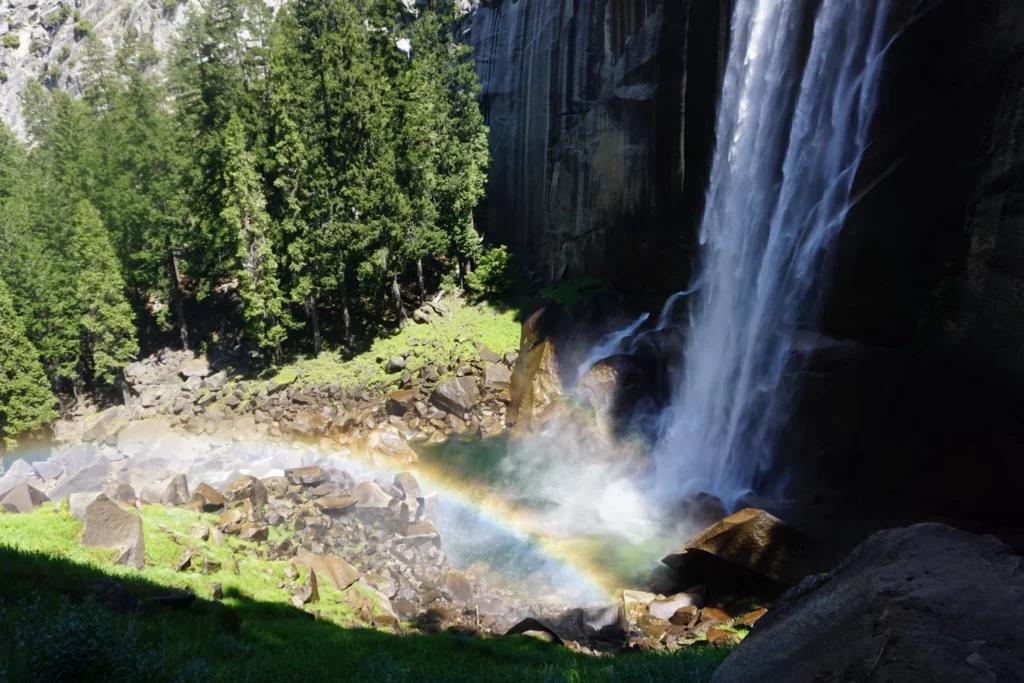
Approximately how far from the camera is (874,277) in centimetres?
1667

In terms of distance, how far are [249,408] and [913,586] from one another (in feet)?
95.1

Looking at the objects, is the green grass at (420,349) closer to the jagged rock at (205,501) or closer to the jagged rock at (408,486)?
the jagged rock at (408,486)

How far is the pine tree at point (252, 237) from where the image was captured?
31062 mm

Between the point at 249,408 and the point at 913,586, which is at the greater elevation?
the point at 913,586

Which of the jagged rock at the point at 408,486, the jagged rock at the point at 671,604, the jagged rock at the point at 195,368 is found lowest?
the jagged rock at the point at 195,368

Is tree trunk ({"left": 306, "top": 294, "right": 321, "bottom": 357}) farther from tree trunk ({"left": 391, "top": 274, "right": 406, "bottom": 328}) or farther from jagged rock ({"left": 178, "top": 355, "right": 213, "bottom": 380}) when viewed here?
jagged rock ({"left": 178, "top": 355, "right": 213, "bottom": 380})

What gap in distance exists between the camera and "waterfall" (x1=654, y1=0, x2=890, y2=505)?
17938 millimetres

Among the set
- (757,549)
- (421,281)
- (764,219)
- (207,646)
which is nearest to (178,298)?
(421,281)

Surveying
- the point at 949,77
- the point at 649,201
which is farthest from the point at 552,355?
the point at 949,77

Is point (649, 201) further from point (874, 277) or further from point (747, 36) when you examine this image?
point (874, 277)

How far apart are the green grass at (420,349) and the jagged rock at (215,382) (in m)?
2.54

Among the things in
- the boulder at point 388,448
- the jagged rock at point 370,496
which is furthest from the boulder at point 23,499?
the boulder at point 388,448

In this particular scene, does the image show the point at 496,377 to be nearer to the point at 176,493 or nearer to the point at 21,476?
the point at 176,493

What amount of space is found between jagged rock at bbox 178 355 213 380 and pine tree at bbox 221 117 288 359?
4.28 m
